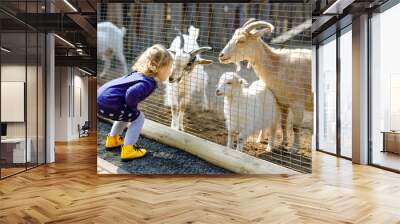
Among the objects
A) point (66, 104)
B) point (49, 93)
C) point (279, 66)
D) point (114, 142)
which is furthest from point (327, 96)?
point (66, 104)

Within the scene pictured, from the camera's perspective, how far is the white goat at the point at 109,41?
19.1 feet

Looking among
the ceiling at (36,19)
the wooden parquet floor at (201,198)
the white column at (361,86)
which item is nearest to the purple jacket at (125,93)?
the wooden parquet floor at (201,198)

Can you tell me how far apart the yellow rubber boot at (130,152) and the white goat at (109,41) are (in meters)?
1.42

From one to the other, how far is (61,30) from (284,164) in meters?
5.15

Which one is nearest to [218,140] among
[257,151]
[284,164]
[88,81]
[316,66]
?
[257,151]

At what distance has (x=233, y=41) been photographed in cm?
588

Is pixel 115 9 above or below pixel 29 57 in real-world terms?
above

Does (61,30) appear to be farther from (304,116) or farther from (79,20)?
(304,116)

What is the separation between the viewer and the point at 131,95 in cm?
565

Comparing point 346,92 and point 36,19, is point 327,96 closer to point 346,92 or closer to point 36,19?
point 346,92

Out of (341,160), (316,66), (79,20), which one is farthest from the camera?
(316,66)

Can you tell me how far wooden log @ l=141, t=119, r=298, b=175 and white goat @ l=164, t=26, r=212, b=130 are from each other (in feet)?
0.72

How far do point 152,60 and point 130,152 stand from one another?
1.48 m

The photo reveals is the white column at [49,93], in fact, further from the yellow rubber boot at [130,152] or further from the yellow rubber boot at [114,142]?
the yellow rubber boot at [130,152]
